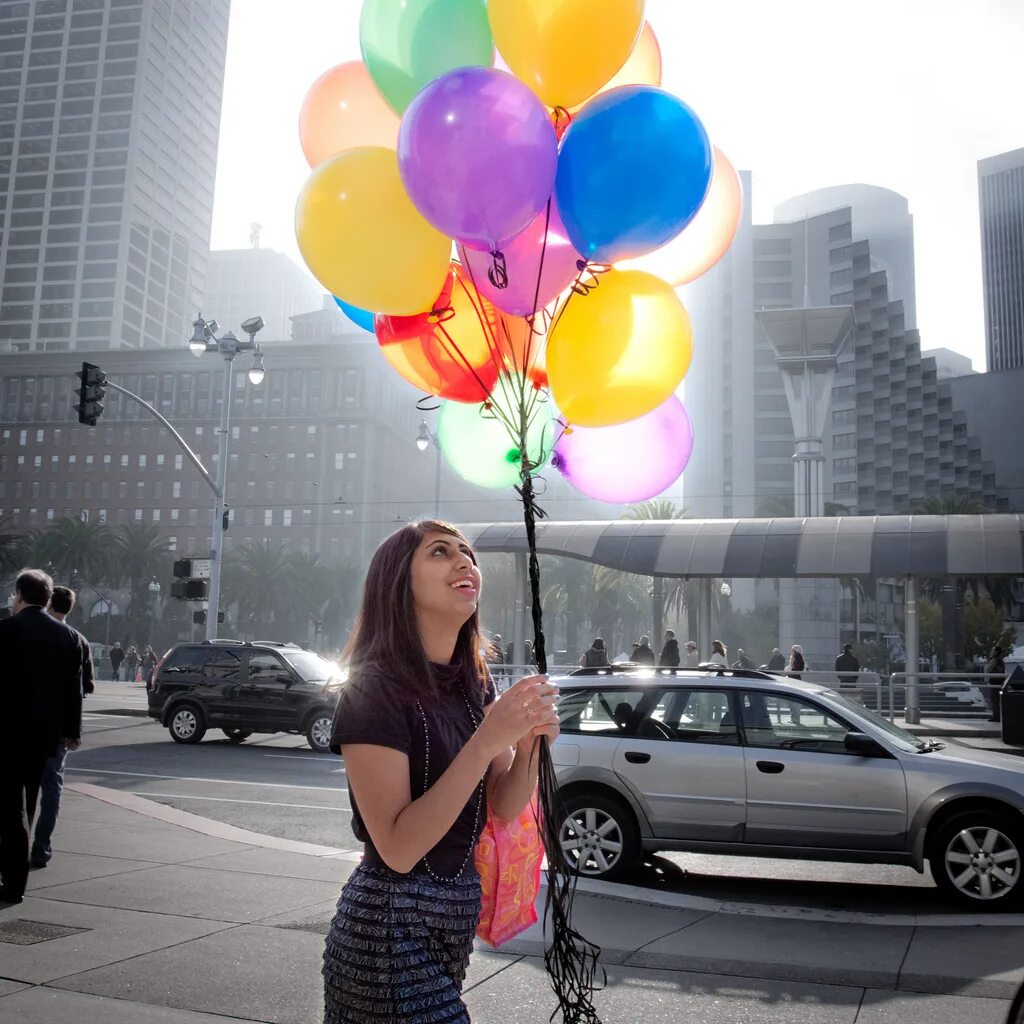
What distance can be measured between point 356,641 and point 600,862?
5.77m

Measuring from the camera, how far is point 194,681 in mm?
17547

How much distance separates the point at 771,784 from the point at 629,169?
5.42m

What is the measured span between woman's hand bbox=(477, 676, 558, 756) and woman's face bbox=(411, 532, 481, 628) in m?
0.30

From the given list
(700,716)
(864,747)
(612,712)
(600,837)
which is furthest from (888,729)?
(600,837)

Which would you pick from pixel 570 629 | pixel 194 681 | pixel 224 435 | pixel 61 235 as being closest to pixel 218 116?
pixel 61 235

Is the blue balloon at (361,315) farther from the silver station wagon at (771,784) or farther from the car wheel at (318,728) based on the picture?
the car wheel at (318,728)

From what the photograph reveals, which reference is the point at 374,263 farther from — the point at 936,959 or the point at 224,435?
the point at 224,435

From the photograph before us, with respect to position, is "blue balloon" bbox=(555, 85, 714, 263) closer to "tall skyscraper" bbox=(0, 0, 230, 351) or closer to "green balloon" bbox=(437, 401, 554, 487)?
"green balloon" bbox=(437, 401, 554, 487)

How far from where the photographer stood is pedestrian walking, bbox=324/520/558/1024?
2.13m

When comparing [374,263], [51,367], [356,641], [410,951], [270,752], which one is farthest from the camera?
[51,367]

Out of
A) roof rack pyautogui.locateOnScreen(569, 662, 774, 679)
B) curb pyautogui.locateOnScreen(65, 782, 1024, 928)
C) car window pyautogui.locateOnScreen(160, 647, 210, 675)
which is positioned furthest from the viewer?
car window pyautogui.locateOnScreen(160, 647, 210, 675)

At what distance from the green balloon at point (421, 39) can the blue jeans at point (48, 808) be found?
5299mm

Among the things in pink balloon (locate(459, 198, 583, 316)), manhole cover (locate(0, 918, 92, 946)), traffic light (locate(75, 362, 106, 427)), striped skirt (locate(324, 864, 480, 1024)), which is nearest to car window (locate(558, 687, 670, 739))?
manhole cover (locate(0, 918, 92, 946))

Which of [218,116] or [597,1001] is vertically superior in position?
[218,116]
